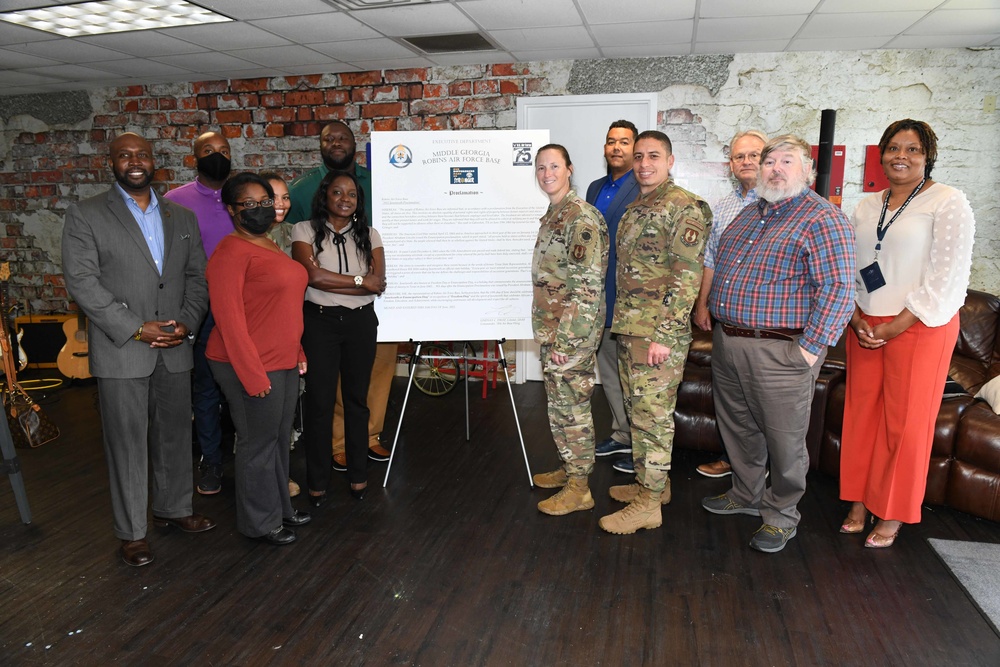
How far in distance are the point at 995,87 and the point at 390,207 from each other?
4.31 metres

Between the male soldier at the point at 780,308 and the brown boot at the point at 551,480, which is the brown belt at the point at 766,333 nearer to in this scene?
the male soldier at the point at 780,308

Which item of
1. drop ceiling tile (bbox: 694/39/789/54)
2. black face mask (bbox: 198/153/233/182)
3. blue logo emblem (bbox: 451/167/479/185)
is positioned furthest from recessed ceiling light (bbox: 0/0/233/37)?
drop ceiling tile (bbox: 694/39/789/54)

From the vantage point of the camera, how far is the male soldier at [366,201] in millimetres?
3486

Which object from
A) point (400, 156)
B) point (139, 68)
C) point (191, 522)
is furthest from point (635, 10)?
Result: point (139, 68)

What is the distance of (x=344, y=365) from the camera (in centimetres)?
311

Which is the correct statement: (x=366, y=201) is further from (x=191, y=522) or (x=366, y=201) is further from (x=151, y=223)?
(x=191, y=522)

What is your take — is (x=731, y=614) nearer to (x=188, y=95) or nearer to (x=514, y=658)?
(x=514, y=658)

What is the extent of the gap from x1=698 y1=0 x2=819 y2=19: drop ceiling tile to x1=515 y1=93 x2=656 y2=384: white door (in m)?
1.16

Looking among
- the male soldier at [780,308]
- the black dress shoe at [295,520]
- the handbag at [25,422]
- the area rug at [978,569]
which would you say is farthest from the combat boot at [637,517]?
the handbag at [25,422]

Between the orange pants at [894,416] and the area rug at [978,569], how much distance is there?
0.72 ft

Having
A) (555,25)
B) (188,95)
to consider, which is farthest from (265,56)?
(555,25)

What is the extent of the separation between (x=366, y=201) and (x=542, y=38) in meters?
1.75

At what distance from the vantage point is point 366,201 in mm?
3660

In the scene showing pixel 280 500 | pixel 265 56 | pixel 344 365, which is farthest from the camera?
pixel 265 56
